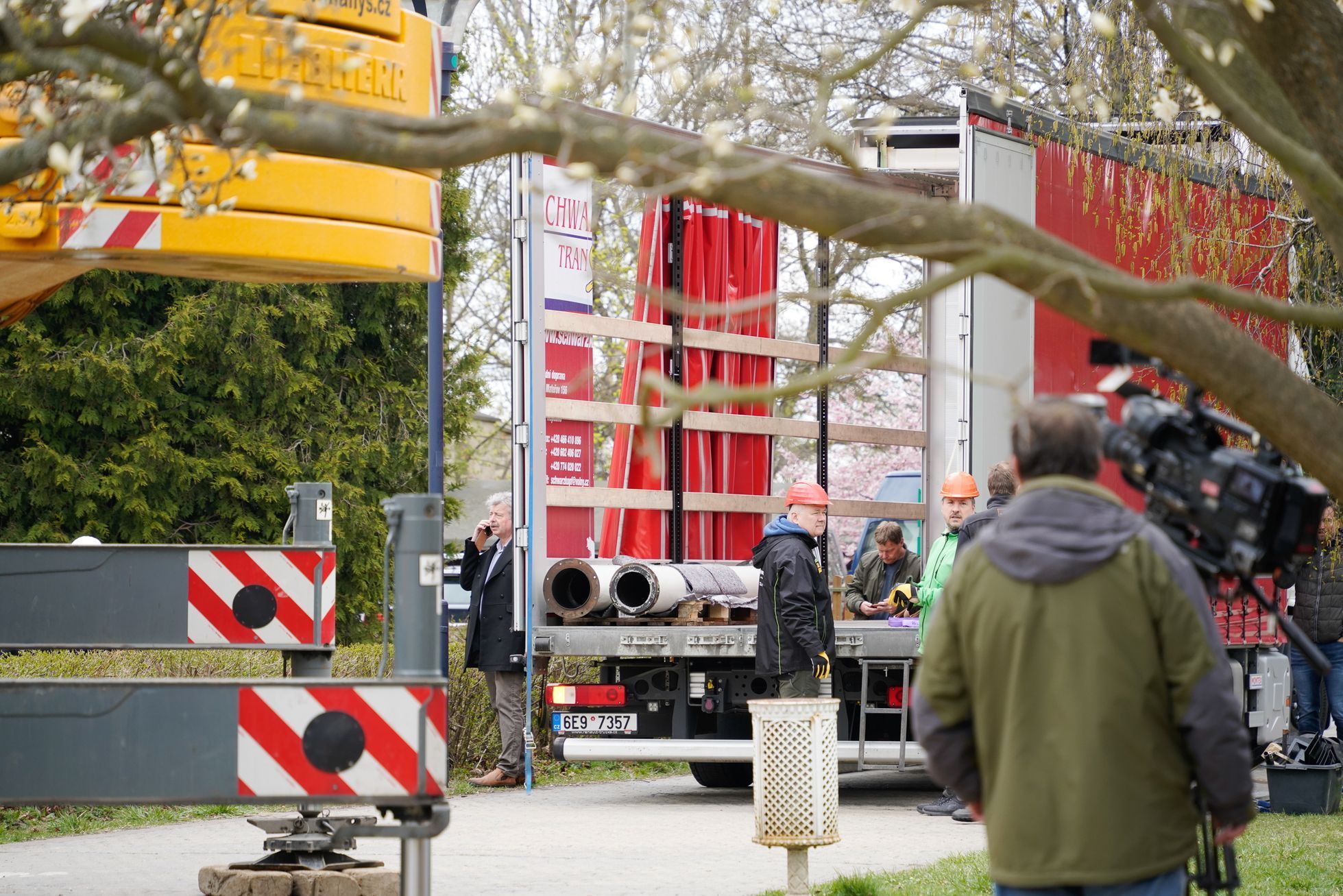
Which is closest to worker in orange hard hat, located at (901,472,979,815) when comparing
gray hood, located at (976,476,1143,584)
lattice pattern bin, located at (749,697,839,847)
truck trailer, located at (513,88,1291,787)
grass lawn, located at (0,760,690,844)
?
truck trailer, located at (513,88,1291,787)

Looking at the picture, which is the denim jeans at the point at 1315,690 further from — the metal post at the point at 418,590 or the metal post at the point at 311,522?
the metal post at the point at 418,590

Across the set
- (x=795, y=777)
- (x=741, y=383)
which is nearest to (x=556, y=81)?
(x=795, y=777)

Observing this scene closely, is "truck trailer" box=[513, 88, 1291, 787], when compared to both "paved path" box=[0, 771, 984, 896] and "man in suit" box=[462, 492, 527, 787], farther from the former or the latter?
"man in suit" box=[462, 492, 527, 787]

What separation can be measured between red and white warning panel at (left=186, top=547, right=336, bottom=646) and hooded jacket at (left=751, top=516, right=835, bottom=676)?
3.78 m

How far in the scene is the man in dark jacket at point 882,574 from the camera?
39.5 feet

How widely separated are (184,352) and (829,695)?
1198cm

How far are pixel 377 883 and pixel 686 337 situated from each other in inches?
206

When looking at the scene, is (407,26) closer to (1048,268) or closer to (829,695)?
(1048,268)

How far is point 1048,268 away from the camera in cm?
388

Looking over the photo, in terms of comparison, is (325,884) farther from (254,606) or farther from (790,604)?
(790,604)

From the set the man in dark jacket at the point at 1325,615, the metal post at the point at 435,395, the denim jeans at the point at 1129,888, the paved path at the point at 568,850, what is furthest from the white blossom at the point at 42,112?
the man in dark jacket at the point at 1325,615

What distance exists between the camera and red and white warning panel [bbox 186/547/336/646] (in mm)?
6629

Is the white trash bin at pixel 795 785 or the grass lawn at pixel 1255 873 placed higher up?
the white trash bin at pixel 795 785

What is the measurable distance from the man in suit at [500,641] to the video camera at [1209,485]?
26.2ft
